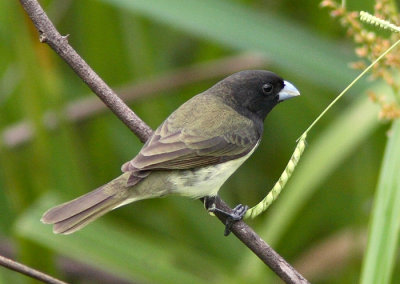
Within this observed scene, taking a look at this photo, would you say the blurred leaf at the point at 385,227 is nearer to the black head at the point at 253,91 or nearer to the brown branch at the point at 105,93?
the brown branch at the point at 105,93

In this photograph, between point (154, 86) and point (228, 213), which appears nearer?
point (228, 213)

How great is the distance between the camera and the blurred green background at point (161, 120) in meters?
3.25

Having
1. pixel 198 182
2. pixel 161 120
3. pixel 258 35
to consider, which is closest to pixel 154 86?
pixel 161 120

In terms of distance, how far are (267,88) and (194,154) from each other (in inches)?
22.1

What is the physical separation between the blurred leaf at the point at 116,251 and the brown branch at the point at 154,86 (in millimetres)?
812

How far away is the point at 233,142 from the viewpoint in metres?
2.94

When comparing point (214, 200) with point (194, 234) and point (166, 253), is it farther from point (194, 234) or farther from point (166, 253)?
point (194, 234)

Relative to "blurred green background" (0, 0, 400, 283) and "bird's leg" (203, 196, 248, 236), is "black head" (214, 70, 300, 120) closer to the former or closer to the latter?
"blurred green background" (0, 0, 400, 283)

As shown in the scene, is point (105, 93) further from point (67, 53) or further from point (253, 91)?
point (253, 91)

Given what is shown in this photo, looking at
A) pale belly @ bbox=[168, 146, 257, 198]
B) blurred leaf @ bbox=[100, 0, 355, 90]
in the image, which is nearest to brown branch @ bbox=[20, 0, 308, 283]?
pale belly @ bbox=[168, 146, 257, 198]

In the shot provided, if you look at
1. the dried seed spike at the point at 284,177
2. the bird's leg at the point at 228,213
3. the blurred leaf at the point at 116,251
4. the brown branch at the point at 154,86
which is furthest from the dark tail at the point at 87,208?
the brown branch at the point at 154,86

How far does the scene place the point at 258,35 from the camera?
366 cm

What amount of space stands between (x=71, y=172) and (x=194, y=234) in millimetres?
765

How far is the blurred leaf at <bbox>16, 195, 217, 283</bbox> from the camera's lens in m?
3.12
